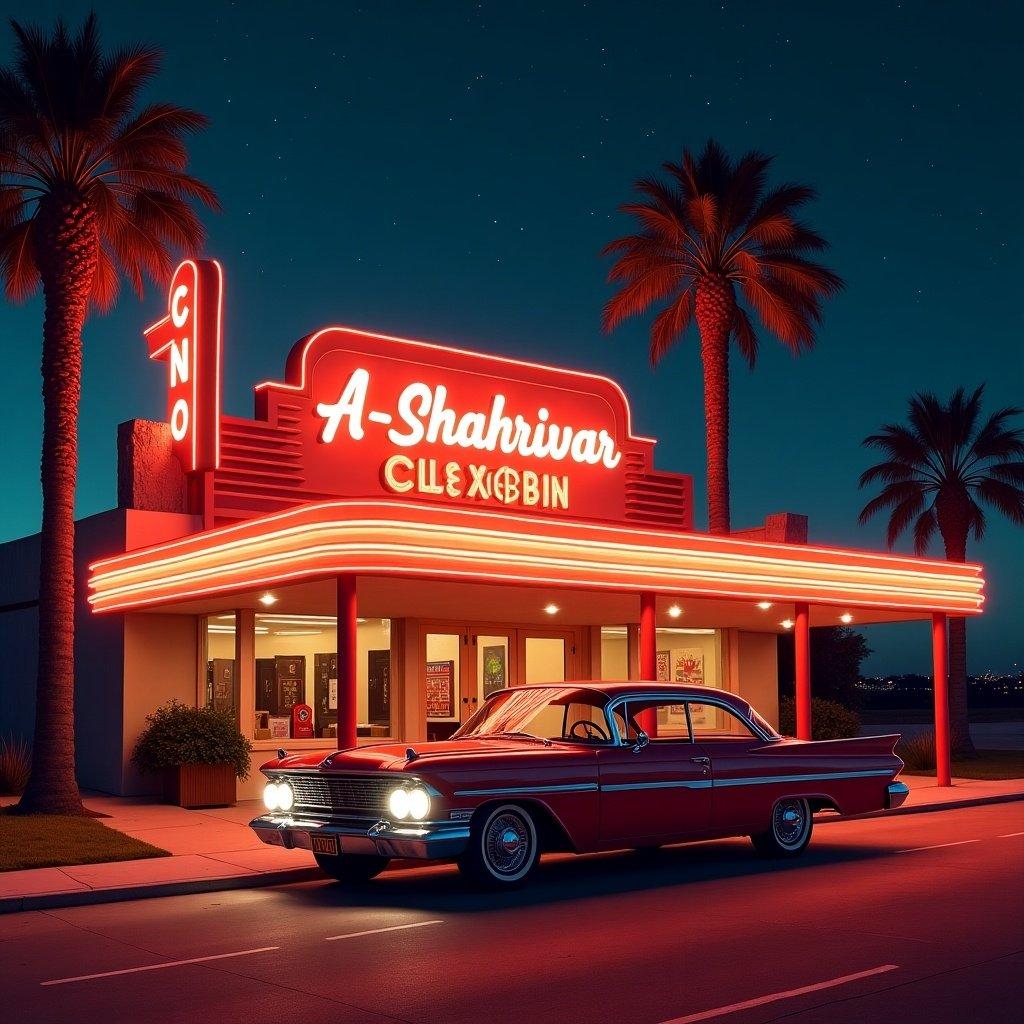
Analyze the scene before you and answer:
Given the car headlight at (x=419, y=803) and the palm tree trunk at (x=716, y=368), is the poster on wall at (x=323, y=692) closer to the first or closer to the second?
the palm tree trunk at (x=716, y=368)

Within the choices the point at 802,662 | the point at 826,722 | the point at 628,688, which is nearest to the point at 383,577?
the point at 628,688

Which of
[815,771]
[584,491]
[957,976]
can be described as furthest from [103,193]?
[957,976]

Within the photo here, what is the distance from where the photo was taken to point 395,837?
1105 cm

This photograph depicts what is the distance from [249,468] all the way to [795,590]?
878cm

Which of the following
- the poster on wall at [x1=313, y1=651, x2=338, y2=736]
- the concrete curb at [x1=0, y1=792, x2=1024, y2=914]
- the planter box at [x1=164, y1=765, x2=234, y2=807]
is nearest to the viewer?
the concrete curb at [x1=0, y1=792, x2=1024, y2=914]

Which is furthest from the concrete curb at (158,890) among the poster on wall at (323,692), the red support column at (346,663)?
the poster on wall at (323,692)

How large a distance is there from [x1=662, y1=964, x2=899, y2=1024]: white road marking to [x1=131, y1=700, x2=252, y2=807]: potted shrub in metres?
13.2

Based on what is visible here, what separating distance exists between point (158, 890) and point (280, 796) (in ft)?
A: 4.67

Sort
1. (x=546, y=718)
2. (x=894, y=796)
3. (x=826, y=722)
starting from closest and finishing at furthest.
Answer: (x=546, y=718)
(x=894, y=796)
(x=826, y=722)

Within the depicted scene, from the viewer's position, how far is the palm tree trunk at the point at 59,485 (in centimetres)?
1880

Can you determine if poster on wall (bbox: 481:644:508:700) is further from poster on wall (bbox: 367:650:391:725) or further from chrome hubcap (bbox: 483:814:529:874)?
chrome hubcap (bbox: 483:814:529:874)

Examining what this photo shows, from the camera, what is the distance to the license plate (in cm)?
1162

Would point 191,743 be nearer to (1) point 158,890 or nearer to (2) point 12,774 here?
(2) point 12,774

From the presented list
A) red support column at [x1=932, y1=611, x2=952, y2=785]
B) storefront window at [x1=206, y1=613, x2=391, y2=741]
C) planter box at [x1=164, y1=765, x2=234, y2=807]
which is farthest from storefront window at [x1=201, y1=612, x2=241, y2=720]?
red support column at [x1=932, y1=611, x2=952, y2=785]
